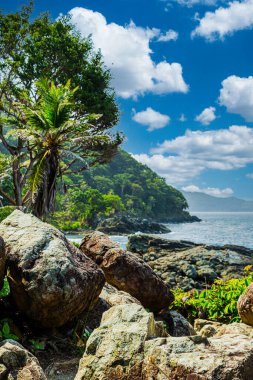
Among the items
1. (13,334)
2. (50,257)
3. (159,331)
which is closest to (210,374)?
(159,331)

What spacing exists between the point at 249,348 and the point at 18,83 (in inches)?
815

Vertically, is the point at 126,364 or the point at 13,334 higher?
the point at 126,364

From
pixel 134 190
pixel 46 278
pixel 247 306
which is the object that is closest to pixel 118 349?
pixel 46 278

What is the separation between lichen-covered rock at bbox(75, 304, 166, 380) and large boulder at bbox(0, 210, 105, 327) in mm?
1346

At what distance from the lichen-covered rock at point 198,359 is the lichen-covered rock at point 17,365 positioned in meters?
0.95

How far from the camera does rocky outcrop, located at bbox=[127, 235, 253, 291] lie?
61.6 ft

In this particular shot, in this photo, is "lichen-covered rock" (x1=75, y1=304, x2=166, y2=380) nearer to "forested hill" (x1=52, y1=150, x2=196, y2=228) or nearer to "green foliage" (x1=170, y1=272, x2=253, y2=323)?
"green foliage" (x1=170, y1=272, x2=253, y2=323)

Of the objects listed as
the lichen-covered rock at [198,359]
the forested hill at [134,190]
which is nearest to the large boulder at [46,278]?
the lichen-covered rock at [198,359]

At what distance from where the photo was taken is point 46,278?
169 inches

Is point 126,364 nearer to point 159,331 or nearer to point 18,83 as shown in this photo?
point 159,331

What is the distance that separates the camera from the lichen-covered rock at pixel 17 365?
9.17 feet

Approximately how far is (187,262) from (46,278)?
61.4ft

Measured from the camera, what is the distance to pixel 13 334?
174 inches

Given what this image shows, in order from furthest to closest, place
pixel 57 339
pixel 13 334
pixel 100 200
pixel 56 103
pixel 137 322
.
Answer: pixel 100 200 < pixel 56 103 < pixel 57 339 < pixel 13 334 < pixel 137 322
